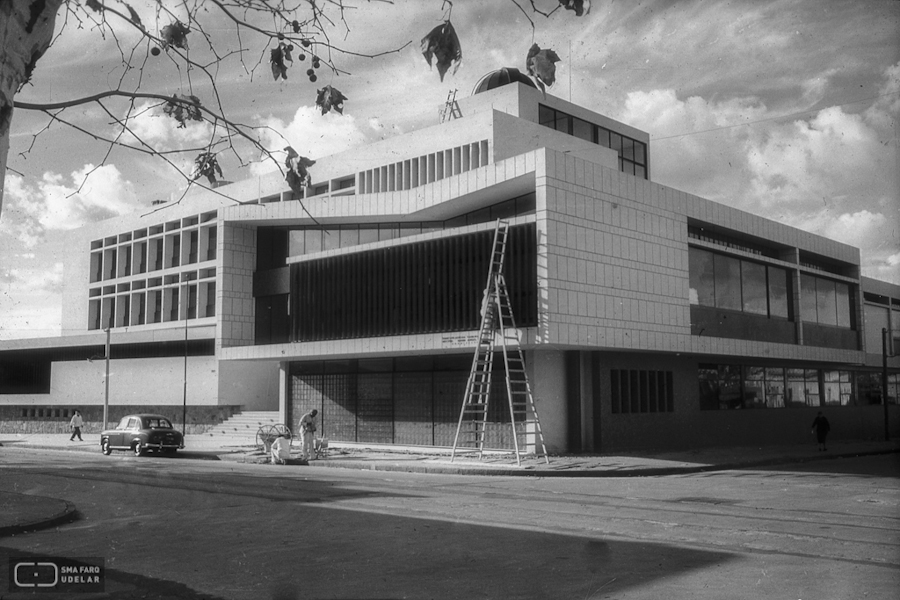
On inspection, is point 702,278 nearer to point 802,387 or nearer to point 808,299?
point 808,299

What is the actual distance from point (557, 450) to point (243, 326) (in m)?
19.0

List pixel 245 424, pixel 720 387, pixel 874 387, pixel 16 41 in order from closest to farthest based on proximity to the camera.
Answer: pixel 16 41, pixel 720 387, pixel 245 424, pixel 874 387

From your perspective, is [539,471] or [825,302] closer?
[539,471]

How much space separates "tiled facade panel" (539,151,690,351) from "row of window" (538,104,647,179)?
9449mm

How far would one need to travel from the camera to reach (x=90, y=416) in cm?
5156

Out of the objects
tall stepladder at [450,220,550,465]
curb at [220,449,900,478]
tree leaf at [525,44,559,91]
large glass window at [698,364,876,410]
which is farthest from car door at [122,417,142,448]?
tree leaf at [525,44,559,91]

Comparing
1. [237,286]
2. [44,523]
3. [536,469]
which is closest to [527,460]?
[536,469]

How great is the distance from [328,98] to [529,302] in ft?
64.8

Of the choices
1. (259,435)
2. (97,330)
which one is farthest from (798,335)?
(97,330)

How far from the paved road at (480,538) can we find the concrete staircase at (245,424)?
66.0ft

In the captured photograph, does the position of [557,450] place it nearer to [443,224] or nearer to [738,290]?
[443,224]

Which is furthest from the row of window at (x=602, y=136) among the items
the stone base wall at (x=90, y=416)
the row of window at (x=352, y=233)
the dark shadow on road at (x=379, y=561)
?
the dark shadow on road at (x=379, y=561)

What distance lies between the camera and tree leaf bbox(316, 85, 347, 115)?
609cm

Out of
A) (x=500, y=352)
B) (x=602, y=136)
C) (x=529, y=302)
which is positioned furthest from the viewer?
(x=602, y=136)
